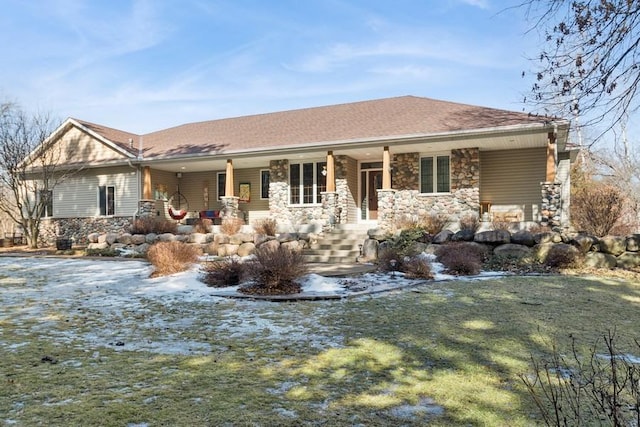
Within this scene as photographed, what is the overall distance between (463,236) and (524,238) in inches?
52.5

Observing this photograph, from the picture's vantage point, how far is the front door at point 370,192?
16094mm

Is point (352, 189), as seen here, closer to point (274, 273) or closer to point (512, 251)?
point (512, 251)

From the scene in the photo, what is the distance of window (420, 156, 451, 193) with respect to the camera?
14688 mm

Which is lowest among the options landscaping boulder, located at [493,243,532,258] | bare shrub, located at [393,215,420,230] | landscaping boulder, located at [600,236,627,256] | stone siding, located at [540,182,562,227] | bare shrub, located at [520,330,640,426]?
bare shrub, located at [520,330,640,426]

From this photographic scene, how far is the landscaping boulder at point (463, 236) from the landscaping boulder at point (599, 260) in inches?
93.4

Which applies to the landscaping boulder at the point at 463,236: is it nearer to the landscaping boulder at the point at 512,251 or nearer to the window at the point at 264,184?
the landscaping boulder at the point at 512,251

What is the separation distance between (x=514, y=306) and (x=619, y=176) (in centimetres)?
2383

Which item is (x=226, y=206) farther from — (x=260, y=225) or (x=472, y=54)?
(x=472, y=54)

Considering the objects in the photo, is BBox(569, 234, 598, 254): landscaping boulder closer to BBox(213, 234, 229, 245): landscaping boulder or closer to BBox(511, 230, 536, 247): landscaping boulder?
BBox(511, 230, 536, 247): landscaping boulder

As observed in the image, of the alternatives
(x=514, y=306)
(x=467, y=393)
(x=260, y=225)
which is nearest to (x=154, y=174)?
(x=260, y=225)

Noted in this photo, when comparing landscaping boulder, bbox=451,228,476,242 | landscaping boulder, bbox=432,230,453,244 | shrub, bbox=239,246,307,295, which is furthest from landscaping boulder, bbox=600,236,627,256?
shrub, bbox=239,246,307,295

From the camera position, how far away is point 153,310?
5.64 m

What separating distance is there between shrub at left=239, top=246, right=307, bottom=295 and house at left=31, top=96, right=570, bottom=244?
22.0ft

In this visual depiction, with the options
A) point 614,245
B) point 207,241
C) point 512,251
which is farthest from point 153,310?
point 614,245
